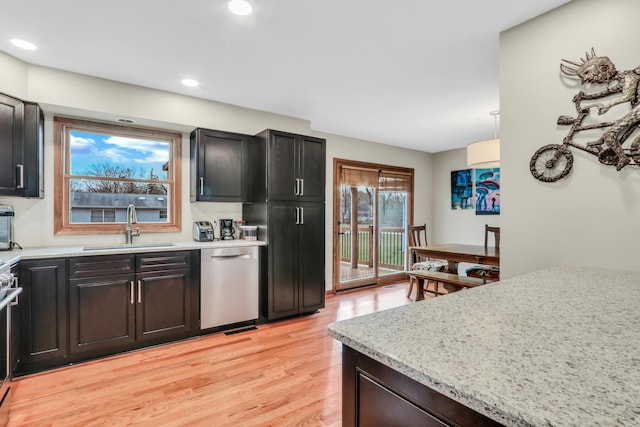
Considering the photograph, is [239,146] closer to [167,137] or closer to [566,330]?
[167,137]

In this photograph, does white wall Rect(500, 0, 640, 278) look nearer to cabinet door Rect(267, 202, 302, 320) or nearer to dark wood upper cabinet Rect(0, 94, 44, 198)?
cabinet door Rect(267, 202, 302, 320)

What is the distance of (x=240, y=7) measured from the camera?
2.03 meters

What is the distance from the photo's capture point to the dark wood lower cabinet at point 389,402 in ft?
2.13

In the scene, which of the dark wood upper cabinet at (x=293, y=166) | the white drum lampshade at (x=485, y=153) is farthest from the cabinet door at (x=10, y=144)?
the white drum lampshade at (x=485, y=153)

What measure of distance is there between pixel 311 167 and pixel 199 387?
8.52 ft

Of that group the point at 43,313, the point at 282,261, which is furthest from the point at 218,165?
the point at 43,313

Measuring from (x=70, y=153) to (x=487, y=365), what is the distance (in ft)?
12.7

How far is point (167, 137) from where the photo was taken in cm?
369

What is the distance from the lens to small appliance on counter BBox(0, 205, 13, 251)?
2689 millimetres

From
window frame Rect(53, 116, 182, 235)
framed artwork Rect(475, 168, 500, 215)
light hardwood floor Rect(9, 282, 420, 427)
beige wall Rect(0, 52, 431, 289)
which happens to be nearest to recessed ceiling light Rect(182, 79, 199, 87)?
beige wall Rect(0, 52, 431, 289)

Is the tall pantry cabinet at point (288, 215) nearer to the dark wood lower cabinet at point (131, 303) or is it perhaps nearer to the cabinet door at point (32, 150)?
the dark wood lower cabinet at point (131, 303)

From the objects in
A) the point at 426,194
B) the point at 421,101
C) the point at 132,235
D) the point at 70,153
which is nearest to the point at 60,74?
the point at 70,153

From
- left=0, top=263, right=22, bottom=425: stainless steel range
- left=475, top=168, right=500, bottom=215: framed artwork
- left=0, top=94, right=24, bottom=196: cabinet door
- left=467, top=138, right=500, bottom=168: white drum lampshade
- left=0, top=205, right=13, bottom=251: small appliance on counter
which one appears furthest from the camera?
left=475, top=168, right=500, bottom=215: framed artwork

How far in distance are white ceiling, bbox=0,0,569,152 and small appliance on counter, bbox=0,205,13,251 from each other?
1.27 meters
